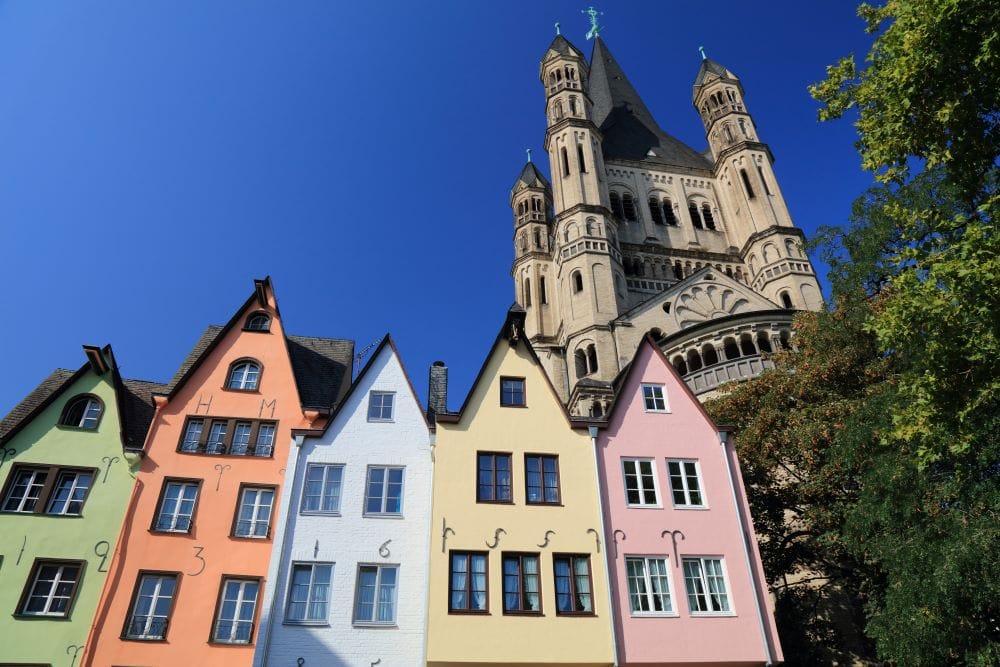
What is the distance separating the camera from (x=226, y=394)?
1878cm

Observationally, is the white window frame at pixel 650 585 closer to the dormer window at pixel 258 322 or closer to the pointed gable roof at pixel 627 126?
the dormer window at pixel 258 322

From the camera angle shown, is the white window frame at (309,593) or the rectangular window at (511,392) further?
the rectangular window at (511,392)

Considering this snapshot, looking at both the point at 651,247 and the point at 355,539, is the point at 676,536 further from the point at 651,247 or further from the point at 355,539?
the point at 651,247

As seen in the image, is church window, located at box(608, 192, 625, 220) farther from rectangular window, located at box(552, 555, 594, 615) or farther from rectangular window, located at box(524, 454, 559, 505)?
rectangular window, located at box(552, 555, 594, 615)

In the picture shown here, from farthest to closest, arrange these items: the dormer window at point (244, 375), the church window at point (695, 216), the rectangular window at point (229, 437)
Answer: the church window at point (695, 216), the dormer window at point (244, 375), the rectangular window at point (229, 437)

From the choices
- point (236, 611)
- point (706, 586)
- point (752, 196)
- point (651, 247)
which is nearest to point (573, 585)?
point (706, 586)

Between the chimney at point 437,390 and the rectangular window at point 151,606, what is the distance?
25.6 feet

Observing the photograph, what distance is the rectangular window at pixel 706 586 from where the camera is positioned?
1509 cm

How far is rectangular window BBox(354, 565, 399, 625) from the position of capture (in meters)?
14.9

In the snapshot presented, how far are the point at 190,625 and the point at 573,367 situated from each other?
28.7m

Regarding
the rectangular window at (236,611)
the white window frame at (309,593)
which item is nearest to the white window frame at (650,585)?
the white window frame at (309,593)

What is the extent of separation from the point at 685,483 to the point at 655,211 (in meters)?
44.2

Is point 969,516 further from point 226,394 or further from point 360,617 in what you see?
point 226,394

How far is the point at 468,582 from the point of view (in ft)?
49.5
